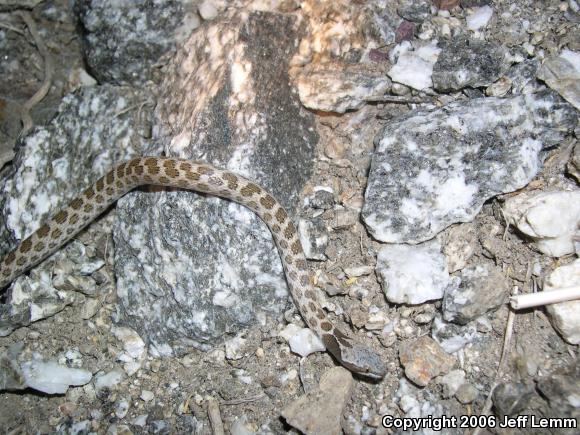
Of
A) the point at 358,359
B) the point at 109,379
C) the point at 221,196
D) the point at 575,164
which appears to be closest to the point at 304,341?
the point at 358,359

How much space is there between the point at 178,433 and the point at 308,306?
5.25 ft

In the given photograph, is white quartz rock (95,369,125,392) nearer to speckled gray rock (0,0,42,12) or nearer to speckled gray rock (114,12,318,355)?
speckled gray rock (114,12,318,355)

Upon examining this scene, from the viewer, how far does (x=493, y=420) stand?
12.8ft

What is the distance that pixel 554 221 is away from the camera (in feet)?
13.5

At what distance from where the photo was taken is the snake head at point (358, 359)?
165 inches

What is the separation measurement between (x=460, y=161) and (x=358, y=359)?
1934mm

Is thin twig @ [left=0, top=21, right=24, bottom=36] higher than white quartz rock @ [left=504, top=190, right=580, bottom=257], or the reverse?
thin twig @ [left=0, top=21, right=24, bottom=36]

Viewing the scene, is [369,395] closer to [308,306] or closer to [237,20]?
[308,306]

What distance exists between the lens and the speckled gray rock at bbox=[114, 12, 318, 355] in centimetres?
474

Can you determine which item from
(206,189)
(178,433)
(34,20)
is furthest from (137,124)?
(178,433)

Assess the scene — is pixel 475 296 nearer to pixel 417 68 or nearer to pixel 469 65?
pixel 469 65

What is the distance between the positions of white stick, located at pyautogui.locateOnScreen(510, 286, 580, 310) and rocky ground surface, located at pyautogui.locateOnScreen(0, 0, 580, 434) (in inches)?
3.1

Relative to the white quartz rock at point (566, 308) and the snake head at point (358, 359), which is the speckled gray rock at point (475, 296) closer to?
the white quartz rock at point (566, 308)

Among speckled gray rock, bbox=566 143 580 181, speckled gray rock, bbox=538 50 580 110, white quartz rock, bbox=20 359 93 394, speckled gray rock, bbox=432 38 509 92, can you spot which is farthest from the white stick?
white quartz rock, bbox=20 359 93 394
